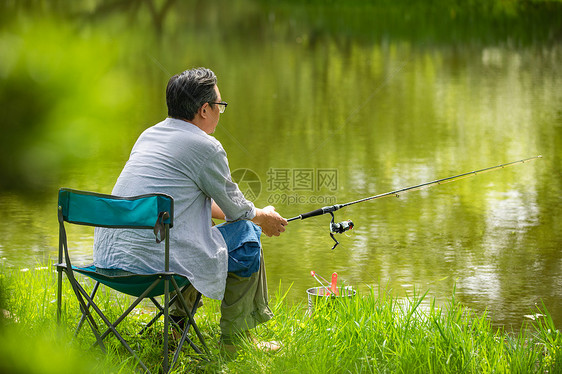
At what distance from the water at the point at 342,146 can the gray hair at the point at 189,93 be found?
0.86 ft

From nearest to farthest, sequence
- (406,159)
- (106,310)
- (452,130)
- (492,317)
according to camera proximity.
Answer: (106,310), (492,317), (406,159), (452,130)

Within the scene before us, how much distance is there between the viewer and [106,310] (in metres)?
3.35

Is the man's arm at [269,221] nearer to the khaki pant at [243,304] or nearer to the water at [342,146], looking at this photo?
the khaki pant at [243,304]

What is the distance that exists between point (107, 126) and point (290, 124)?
871 centimetres

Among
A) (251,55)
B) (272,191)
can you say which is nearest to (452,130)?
(272,191)

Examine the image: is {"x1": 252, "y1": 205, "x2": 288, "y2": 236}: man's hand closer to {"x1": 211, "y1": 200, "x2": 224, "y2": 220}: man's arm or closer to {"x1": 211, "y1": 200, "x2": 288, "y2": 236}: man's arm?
{"x1": 211, "y1": 200, "x2": 288, "y2": 236}: man's arm

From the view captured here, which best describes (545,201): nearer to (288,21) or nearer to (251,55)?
(251,55)

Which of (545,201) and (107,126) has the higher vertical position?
(107,126)

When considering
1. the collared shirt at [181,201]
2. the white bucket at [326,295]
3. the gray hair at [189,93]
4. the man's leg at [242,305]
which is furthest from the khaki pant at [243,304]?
the gray hair at [189,93]

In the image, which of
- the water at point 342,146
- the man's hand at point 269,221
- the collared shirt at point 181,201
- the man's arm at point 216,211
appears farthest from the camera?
the man's arm at point 216,211

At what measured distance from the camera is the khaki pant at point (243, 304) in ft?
9.50

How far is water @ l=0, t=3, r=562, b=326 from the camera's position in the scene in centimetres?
74

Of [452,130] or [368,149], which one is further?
[452,130]

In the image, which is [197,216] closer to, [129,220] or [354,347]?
[129,220]
